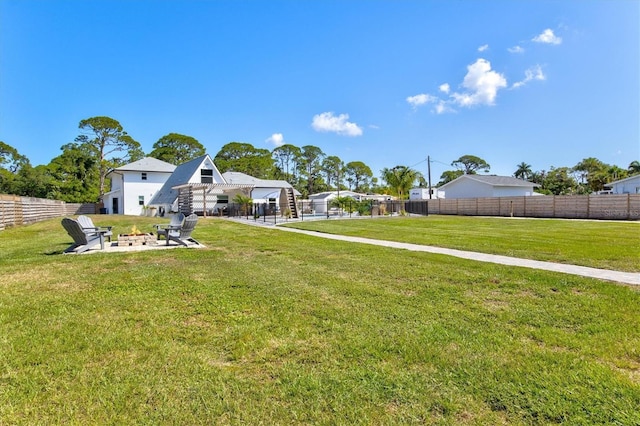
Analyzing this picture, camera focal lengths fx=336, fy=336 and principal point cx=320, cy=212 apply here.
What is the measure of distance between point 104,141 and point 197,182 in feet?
78.5

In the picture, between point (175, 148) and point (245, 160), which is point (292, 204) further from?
point (175, 148)

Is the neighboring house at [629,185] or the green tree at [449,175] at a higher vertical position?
the green tree at [449,175]

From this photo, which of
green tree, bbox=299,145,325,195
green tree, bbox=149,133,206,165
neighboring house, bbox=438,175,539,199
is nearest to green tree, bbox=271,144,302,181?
green tree, bbox=299,145,325,195

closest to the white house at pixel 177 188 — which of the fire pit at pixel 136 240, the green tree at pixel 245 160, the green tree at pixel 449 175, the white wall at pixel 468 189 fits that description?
the green tree at pixel 245 160

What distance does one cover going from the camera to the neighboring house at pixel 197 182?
30048 mm

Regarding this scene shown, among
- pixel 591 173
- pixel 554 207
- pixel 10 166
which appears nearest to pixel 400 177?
pixel 554 207

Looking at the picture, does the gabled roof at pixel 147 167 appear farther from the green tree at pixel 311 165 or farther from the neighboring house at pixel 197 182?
the green tree at pixel 311 165

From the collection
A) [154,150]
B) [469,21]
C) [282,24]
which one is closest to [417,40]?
[469,21]

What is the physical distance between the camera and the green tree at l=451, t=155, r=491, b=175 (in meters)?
86.8

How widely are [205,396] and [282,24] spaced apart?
662 inches

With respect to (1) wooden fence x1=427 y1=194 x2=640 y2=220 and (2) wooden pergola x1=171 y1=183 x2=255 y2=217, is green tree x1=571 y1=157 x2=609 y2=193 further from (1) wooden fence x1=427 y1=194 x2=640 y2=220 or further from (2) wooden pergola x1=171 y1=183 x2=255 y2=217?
(2) wooden pergola x1=171 y1=183 x2=255 y2=217

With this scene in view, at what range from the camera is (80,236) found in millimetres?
8586

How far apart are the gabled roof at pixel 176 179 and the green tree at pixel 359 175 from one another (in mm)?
49897

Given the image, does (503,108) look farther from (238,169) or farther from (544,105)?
(238,169)
